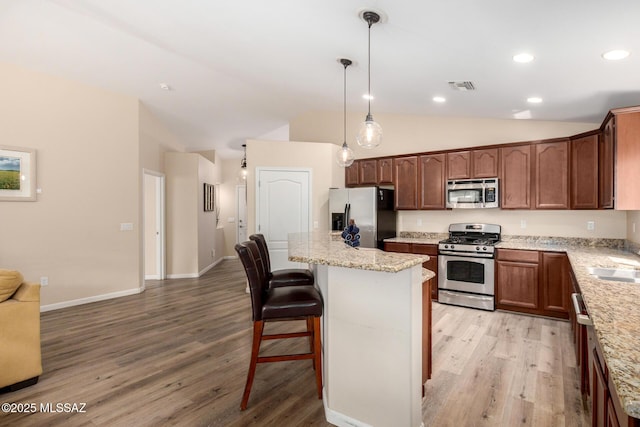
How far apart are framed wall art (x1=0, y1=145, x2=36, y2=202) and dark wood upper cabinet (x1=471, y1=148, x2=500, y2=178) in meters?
5.91

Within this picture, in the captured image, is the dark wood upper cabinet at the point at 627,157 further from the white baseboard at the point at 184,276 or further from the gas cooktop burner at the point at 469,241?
the white baseboard at the point at 184,276

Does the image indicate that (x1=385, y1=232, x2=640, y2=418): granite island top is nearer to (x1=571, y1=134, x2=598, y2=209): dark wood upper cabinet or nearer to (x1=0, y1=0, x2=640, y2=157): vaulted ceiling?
(x1=571, y1=134, x2=598, y2=209): dark wood upper cabinet

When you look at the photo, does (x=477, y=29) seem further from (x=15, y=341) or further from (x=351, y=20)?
(x=15, y=341)

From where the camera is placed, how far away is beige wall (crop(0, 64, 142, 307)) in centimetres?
407

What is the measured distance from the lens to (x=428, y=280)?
2.18 metres

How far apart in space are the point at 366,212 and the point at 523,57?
2869 mm

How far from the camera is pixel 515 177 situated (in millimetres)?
4324

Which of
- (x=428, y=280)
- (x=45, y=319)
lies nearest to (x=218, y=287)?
(x=45, y=319)

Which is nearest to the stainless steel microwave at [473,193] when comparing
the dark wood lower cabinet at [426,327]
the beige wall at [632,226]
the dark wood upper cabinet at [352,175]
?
the beige wall at [632,226]

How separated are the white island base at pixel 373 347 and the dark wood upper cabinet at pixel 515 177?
3.16m

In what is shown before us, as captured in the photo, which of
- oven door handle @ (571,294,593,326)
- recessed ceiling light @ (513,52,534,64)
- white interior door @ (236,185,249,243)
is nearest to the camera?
oven door handle @ (571,294,593,326)

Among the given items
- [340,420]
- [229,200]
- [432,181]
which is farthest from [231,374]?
[229,200]

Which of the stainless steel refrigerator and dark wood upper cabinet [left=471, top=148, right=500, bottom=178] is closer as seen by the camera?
dark wood upper cabinet [left=471, top=148, right=500, bottom=178]

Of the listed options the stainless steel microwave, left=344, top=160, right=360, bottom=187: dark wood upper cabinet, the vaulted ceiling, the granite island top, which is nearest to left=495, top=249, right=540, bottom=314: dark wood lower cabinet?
the granite island top
